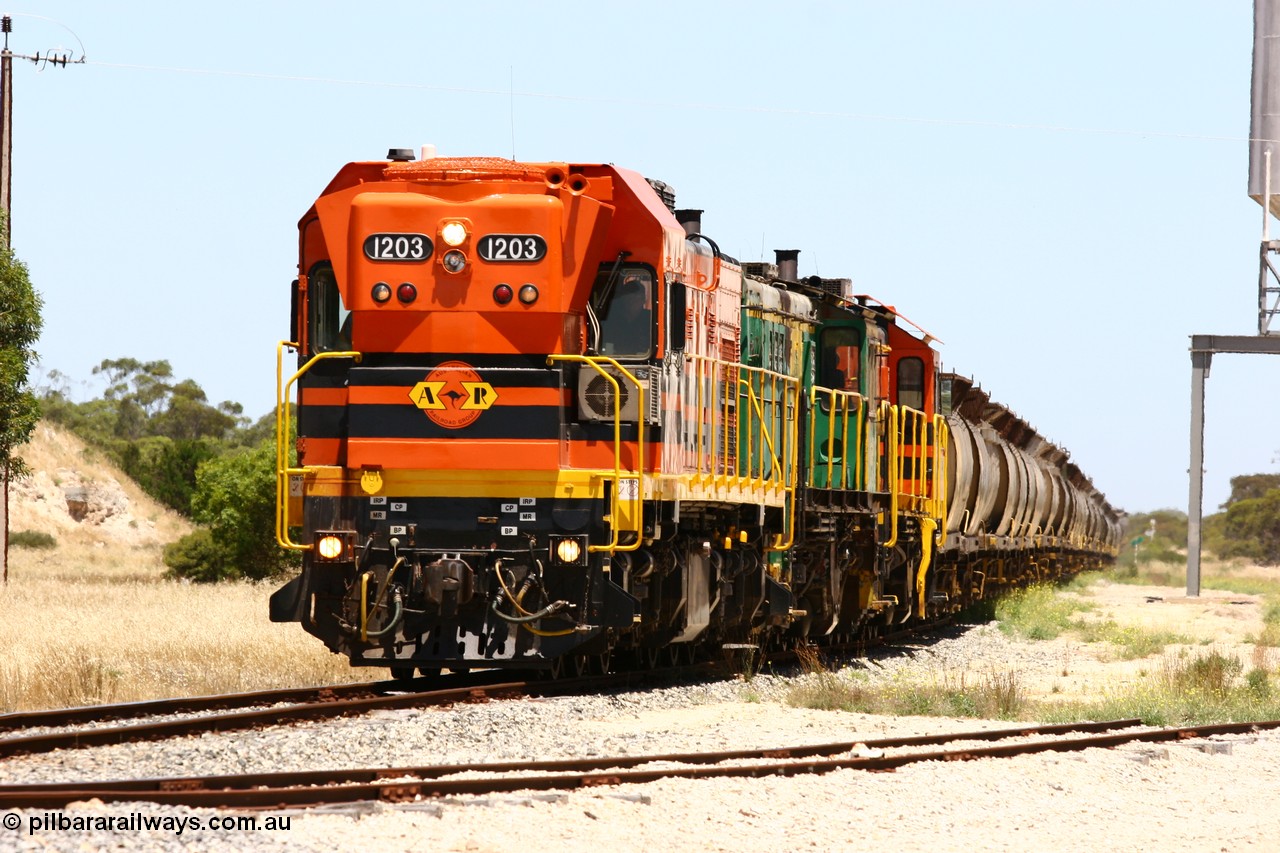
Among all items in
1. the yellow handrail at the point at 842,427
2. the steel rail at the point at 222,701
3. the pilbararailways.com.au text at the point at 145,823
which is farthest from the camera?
the yellow handrail at the point at 842,427

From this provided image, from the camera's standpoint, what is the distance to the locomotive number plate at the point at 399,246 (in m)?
14.0

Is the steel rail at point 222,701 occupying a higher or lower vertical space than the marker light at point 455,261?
lower

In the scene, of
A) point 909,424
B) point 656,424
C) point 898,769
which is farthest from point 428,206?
point 909,424

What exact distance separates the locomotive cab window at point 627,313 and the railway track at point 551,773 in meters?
4.04

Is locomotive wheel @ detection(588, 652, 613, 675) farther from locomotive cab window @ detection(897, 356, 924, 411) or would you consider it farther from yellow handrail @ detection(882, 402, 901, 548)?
locomotive cab window @ detection(897, 356, 924, 411)

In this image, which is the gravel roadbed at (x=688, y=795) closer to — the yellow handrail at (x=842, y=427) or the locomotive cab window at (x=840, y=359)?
the yellow handrail at (x=842, y=427)

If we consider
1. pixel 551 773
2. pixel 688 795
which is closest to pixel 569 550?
pixel 551 773

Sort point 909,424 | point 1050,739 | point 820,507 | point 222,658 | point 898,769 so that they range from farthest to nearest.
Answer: point 909,424 < point 820,507 < point 222,658 < point 1050,739 < point 898,769

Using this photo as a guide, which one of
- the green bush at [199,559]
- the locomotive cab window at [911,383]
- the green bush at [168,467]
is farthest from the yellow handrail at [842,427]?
the green bush at [168,467]

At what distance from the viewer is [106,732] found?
11.3 meters

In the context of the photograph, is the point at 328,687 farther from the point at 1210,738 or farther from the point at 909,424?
the point at 909,424

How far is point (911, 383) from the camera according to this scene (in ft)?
77.8

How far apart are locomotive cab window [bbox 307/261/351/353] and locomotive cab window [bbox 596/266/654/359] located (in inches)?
81.7

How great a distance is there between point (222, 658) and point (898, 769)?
7947mm
